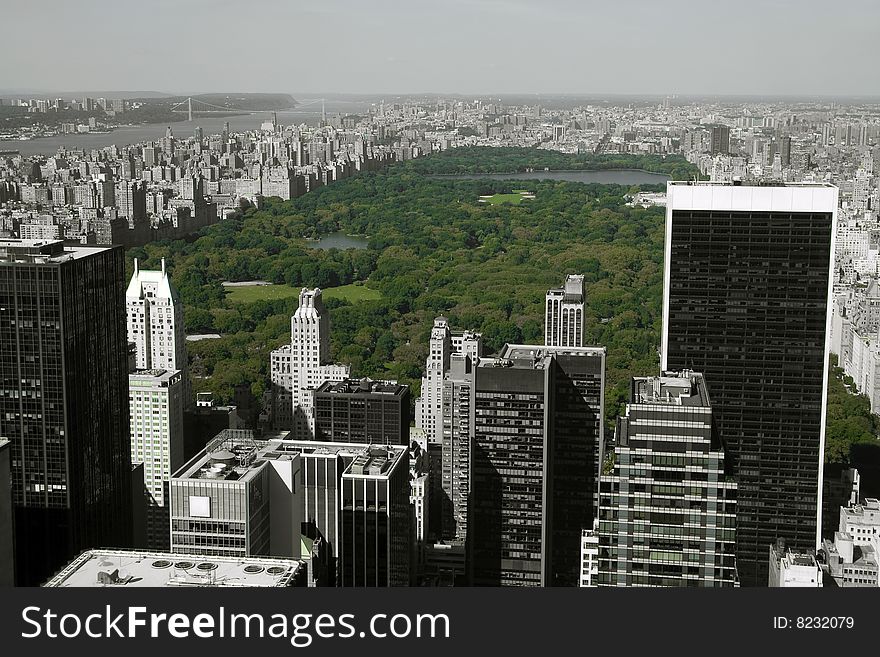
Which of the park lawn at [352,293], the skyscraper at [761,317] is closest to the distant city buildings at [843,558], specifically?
the skyscraper at [761,317]

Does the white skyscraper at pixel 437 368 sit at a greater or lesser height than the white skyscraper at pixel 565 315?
lesser

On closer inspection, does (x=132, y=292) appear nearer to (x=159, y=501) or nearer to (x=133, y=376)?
(x=133, y=376)

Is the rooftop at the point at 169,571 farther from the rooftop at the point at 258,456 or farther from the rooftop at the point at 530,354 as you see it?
the rooftop at the point at 530,354

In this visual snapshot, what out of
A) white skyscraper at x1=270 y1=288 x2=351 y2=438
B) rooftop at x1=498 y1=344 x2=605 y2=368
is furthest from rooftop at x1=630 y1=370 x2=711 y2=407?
white skyscraper at x1=270 y1=288 x2=351 y2=438
